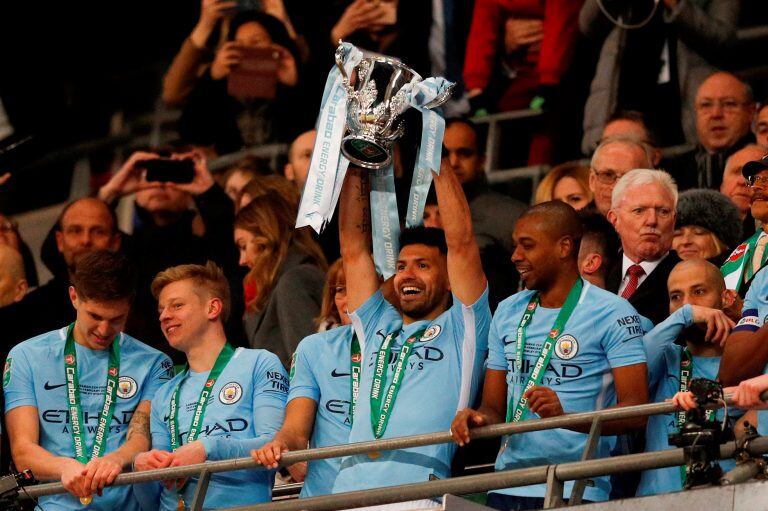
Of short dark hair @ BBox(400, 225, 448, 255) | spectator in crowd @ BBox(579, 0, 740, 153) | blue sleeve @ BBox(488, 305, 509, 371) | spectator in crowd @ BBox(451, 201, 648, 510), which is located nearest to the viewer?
spectator in crowd @ BBox(451, 201, 648, 510)

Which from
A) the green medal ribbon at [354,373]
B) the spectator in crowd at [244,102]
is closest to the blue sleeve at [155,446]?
the green medal ribbon at [354,373]

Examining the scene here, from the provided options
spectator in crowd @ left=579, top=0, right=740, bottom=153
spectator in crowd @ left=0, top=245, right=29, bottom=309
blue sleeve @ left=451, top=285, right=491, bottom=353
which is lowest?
blue sleeve @ left=451, top=285, right=491, bottom=353

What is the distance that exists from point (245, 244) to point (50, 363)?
2124 mm

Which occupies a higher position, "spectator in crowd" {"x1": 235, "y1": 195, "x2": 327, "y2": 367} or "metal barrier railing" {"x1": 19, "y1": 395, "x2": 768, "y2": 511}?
"spectator in crowd" {"x1": 235, "y1": 195, "x2": 327, "y2": 367}

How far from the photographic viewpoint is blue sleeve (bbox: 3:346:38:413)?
833cm

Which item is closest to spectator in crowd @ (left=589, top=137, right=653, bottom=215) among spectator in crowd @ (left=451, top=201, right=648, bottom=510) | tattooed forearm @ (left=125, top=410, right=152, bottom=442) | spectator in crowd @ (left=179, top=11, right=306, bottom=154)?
spectator in crowd @ (left=451, top=201, right=648, bottom=510)

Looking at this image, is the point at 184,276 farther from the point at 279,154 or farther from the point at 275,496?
the point at 279,154

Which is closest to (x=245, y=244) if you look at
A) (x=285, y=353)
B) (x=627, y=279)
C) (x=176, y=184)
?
(x=285, y=353)

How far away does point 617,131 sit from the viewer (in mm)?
9914

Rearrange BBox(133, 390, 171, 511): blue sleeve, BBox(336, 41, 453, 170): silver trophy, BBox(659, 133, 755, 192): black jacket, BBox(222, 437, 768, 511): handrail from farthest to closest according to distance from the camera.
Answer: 1. BBox(659, 133, 755, 192): black jacket
2. BBox(133, 390, 171, 511): blue sleeve
3. BBox(336, 41, 453, 170): silver trophy
4. BBox(222, 437, 768, 511): handrail

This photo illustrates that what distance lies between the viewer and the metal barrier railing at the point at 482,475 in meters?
6.45

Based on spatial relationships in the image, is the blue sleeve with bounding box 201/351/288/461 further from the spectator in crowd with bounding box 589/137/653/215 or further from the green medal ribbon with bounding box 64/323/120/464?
the spectator in crowd with bounding box 589/137/653/215

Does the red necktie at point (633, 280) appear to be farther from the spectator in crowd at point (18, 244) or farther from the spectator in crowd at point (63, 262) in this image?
the spectator in crowd at point (18, 244)

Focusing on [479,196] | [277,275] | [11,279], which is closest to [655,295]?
[479,196]
